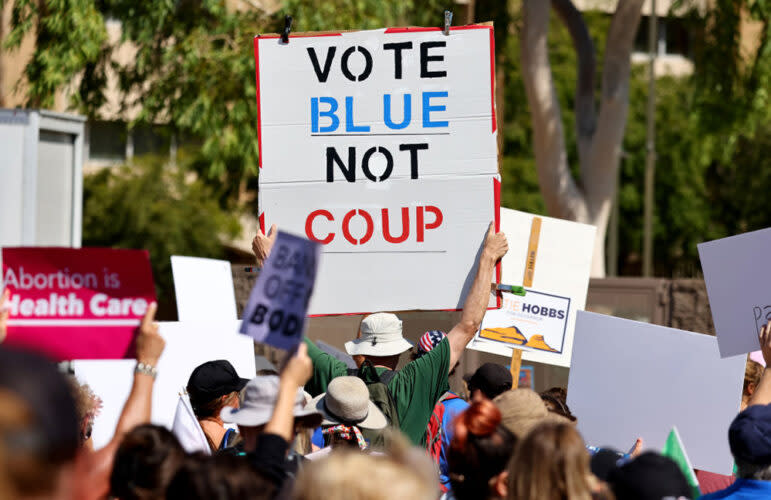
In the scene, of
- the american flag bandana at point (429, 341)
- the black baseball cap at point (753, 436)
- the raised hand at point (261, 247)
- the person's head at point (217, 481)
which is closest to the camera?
the person's head at point (217, 481)

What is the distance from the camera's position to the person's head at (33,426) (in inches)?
63.4

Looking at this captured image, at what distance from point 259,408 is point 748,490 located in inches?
63.0

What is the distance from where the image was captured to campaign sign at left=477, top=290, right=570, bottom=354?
620 centimetres

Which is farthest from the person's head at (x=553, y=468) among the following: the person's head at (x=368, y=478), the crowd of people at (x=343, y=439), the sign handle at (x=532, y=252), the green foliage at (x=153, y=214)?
the green foliage at (x=153, y=214)

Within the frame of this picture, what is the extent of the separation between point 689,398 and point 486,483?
6.58 ft

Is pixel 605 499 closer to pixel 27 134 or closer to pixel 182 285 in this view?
pixel 182 285

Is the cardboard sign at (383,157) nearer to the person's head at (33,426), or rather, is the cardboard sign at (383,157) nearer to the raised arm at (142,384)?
the raised arm at (142,384)

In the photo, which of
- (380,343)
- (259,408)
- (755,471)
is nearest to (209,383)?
(380,343)

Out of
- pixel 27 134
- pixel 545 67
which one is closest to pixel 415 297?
pixel 27 134

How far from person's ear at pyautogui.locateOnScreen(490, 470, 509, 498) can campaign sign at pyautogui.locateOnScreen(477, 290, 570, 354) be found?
3.18m

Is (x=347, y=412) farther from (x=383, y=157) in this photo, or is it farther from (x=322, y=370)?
(x=383, y=157)

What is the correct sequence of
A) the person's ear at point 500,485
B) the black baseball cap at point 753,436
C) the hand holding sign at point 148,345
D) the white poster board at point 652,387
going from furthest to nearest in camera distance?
the white poster board at point 652,387 → the black baseball cap at point 753,436 → the hand holding sign at point 148,345 → the person's ear at point 500,485

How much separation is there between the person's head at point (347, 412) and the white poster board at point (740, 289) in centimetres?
151

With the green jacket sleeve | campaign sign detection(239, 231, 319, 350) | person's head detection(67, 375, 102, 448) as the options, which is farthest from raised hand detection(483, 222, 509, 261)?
campaign sign detection(239, 231, 319, 350)
